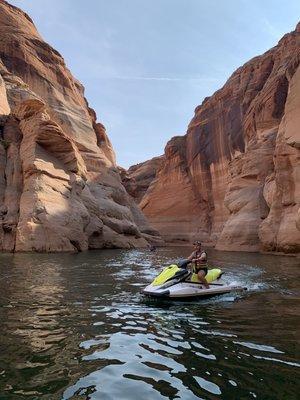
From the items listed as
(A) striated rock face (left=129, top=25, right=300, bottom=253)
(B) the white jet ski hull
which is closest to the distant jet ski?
(B) the white jet ski hull

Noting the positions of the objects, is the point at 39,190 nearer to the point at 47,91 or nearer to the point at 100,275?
the point at 100,275

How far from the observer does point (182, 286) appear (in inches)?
439

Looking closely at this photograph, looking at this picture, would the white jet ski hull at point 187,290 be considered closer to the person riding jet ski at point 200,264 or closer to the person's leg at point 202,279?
the person's leg at point 202,279

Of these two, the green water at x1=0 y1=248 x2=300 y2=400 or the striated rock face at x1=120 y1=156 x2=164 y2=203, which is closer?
the green water at x1=0 y1=248 x2=300 y2=400

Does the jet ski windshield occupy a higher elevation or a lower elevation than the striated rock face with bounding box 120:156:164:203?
lower

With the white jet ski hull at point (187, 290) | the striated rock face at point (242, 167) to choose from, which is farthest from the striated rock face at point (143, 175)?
the white jet ski hull at point (187, 290)

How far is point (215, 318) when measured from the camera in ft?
29.1

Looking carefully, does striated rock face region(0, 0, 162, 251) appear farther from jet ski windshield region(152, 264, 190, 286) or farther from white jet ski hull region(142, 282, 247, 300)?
white jet ski hull region(142, 282, 247, 300)

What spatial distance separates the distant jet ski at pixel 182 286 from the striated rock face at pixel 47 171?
17.2m

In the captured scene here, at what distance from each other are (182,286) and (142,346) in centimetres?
452

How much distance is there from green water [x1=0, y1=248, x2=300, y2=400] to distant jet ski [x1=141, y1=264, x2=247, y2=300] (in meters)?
0.30

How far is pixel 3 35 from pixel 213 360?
183 ft

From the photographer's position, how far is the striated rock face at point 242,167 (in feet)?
106

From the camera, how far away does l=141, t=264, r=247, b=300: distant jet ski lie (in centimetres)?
1057
